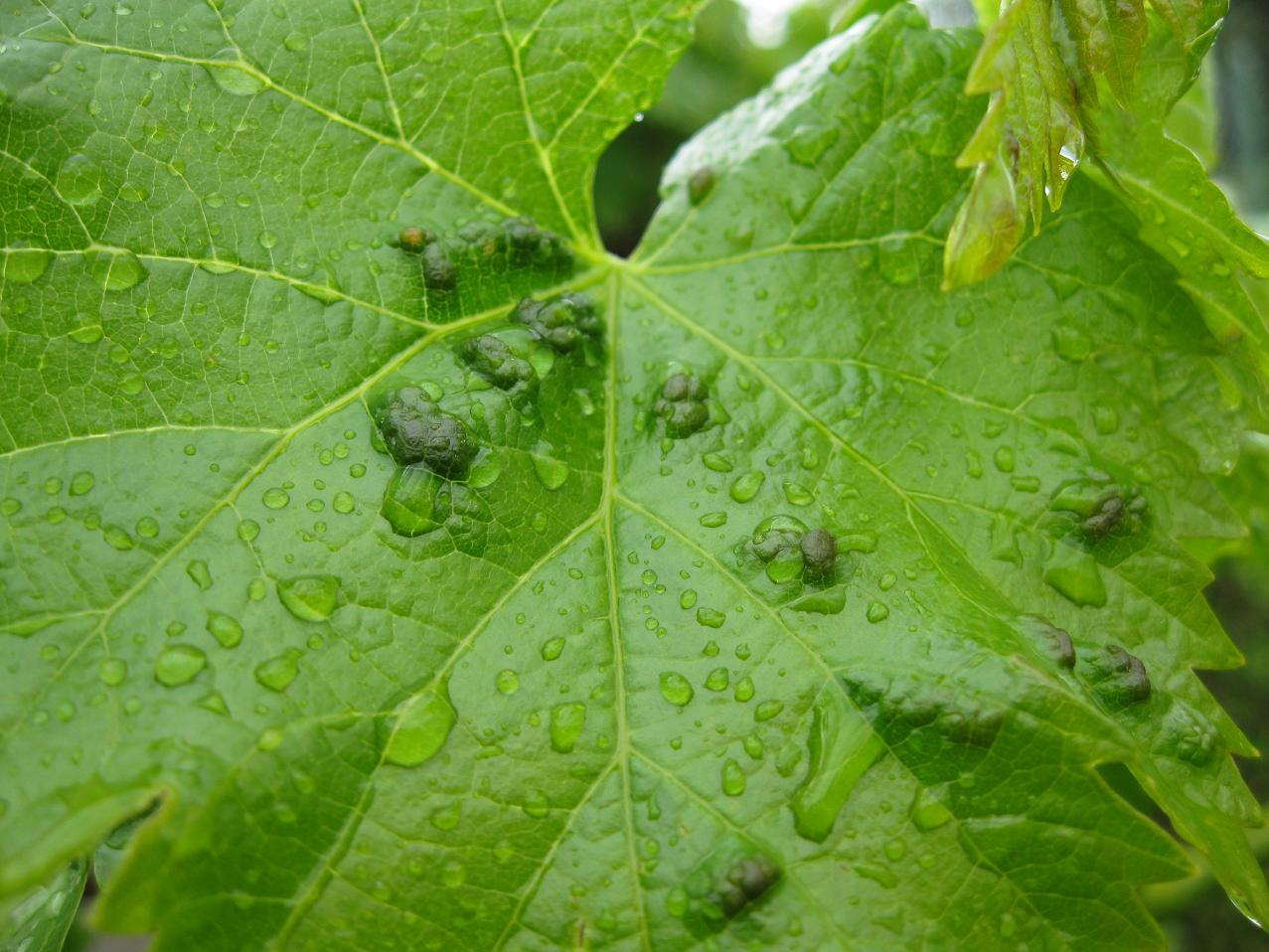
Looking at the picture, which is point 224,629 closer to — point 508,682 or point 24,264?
point 508,682

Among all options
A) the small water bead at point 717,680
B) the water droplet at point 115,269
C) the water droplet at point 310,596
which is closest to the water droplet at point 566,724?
the small water bead at point 717,680

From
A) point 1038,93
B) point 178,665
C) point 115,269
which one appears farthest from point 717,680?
point 115,269

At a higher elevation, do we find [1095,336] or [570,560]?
[1095,336]

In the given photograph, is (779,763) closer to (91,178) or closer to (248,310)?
(248,310)

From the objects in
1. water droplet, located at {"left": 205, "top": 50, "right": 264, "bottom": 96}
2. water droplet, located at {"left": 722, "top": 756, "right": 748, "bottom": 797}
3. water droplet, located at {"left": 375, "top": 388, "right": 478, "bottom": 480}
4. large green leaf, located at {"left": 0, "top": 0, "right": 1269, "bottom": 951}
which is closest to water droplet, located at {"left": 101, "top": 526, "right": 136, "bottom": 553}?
large green leaf, located at {"left": 0, "top": 0, "right": 1269, "bottom": 951}

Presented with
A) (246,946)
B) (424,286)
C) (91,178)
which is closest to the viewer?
(246,946)

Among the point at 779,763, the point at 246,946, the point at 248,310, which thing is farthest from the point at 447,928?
the point at 248,310

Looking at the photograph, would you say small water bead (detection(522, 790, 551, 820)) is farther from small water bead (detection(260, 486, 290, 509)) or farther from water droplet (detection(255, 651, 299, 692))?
small water bead (detection(260, 486, 290, 509))
